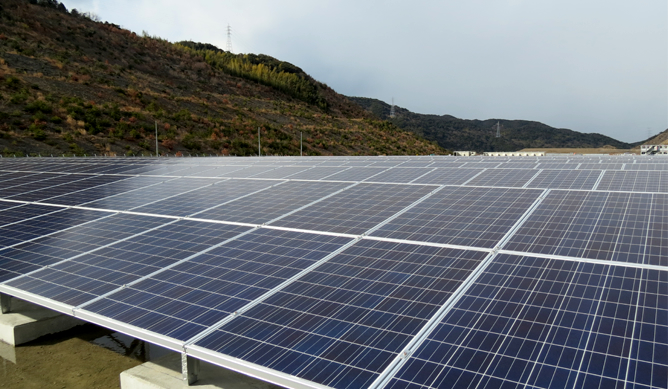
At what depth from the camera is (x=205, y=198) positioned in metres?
16.7

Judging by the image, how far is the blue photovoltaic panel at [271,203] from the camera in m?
13.7

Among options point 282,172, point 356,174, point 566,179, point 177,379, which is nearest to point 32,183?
point 282,172

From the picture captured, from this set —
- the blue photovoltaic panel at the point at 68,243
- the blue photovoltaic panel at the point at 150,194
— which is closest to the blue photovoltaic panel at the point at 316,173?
the blue photovoltaic panel at the point at 150,194

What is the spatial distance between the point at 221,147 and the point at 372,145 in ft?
103

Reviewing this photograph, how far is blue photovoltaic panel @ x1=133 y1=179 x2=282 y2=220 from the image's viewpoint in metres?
15.3

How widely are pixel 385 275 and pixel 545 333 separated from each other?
122 inches

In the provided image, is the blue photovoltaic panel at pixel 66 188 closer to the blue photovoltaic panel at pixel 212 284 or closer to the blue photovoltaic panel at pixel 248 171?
the blue photovoltaic panel at pixel 248 171

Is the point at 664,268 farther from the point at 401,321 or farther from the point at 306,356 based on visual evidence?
the point at 306,356

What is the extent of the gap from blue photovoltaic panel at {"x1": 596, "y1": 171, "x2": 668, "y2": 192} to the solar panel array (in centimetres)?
8

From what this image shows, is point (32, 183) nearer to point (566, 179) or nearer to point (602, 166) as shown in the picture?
point (566, 179)

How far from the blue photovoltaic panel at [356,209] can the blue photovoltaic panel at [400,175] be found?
1.33m

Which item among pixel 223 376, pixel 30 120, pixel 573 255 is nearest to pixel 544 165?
pixel 573 255

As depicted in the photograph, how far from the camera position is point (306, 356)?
7.07 metres

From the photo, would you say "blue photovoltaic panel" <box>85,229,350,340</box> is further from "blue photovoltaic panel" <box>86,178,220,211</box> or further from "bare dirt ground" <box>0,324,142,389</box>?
"blue photovoltaic panel" <box>86,178,220,211</box>
